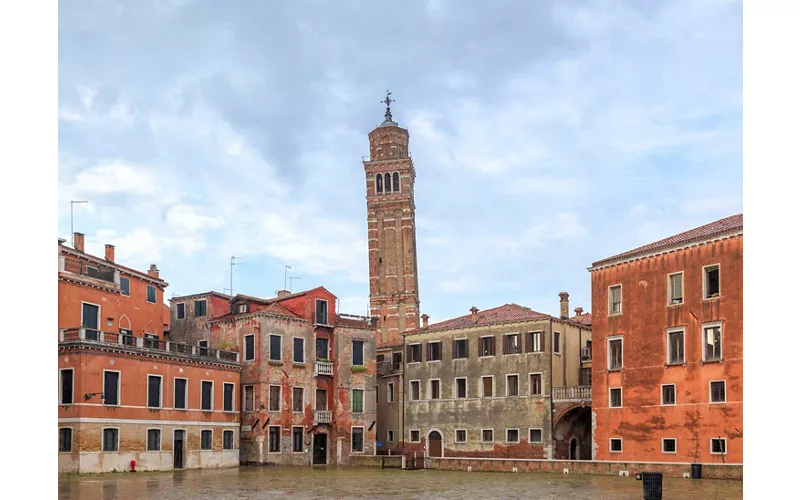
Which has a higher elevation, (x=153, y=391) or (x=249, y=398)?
(x=153, y=391)

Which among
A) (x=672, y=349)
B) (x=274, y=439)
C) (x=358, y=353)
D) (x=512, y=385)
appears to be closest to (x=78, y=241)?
(x=274, y=439)

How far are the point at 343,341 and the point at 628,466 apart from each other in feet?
60.8

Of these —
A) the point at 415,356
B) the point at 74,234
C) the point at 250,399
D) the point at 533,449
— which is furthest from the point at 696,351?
the point at 74,234

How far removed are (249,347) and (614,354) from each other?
1728 centimetres

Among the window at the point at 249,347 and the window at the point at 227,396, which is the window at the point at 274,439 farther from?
the window at the point at 249,347

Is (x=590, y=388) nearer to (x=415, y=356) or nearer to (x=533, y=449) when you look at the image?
(x=533, y=449)

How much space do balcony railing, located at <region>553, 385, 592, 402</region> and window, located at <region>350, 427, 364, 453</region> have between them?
35.4ft

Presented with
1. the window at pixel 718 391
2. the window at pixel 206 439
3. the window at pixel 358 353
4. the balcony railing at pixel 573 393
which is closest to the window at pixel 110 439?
the window at pixel 206 439

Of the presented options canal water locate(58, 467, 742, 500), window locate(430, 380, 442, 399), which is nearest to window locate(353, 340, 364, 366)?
window locate(430, 380, 442, 399)

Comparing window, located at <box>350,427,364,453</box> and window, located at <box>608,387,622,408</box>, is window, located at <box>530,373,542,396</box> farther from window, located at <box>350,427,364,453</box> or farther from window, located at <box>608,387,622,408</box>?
window, located at <box>350,427,364,453</box>

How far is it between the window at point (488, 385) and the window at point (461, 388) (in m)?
1.19

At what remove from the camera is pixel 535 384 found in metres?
40.3

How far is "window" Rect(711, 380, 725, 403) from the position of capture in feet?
101

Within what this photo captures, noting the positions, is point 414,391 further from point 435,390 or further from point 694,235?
point 694,235
